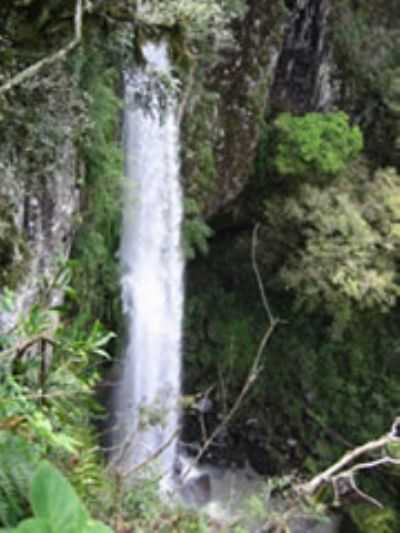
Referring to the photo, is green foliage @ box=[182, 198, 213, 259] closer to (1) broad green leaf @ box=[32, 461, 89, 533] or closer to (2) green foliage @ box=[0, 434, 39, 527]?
(2) green foliage @ box=[0, 434, 39, 527]

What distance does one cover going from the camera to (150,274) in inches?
271

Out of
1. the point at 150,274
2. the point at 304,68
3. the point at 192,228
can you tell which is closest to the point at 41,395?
the point at 150,274

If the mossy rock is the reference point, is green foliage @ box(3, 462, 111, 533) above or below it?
below

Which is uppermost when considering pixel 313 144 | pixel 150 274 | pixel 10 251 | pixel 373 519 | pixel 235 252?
pixel 313 144

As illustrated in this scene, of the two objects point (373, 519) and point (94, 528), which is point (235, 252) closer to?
point (373, 519)

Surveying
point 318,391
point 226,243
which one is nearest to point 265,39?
point 226,243

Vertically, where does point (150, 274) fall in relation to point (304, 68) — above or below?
below

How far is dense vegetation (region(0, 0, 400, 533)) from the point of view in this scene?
2.90 meters

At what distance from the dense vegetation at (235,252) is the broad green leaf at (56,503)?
40 centimetres

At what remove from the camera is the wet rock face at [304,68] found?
8062mm

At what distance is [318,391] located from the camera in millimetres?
8828

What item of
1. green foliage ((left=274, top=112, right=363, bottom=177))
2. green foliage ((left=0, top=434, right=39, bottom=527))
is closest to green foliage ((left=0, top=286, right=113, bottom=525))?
green foliage ((left=0, top=434, right=39, bottom=527))

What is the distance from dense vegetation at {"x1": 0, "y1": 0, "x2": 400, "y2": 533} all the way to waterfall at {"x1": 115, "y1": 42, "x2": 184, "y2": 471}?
0.27 m

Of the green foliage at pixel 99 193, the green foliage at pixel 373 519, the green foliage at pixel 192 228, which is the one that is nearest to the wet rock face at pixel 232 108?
the green foliage at pixel 192 228
